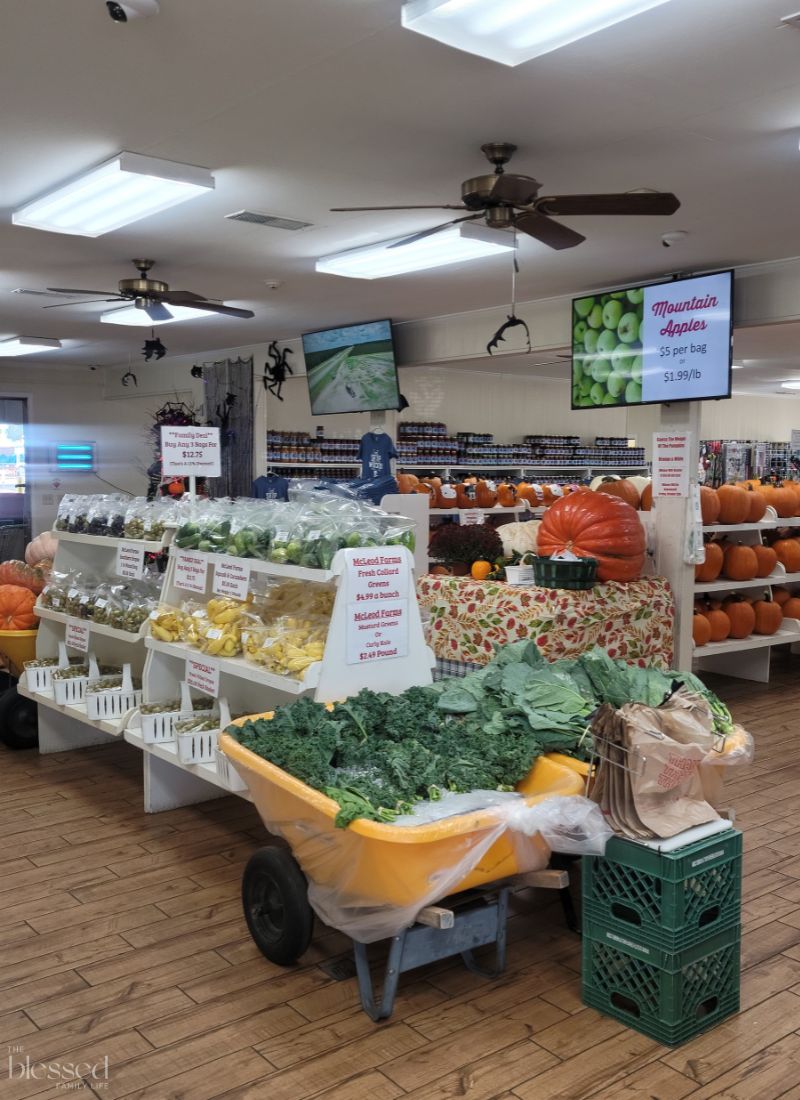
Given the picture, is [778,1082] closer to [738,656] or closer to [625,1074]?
[625,1074]

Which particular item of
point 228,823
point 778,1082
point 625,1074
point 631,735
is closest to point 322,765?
point 631,735

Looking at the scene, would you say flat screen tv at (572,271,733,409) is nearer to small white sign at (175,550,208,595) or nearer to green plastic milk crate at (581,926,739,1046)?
small white sign at (175,550,208,595)

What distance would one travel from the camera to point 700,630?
6.73m

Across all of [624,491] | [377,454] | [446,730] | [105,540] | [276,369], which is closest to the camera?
[446,730]

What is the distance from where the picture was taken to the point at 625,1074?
2574 mm

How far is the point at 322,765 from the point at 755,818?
8.75 ft

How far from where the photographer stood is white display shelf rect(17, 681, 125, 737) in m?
4.59

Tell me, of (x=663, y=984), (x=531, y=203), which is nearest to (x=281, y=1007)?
(x=663, y=984)

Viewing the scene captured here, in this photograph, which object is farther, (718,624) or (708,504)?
(718,624)

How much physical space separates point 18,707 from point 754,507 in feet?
17.2

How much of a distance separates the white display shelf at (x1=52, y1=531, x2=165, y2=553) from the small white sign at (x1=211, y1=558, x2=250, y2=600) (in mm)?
592

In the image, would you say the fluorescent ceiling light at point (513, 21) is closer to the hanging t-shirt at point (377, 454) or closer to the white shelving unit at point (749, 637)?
the white shelving unit at point (749, 637)

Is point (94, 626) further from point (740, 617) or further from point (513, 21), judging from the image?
point (740, 617)

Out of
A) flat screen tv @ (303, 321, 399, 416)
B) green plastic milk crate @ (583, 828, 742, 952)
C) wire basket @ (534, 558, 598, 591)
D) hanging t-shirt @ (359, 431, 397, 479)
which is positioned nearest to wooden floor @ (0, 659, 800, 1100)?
green plastic milk crate @ (583, 828, 742, 952)
